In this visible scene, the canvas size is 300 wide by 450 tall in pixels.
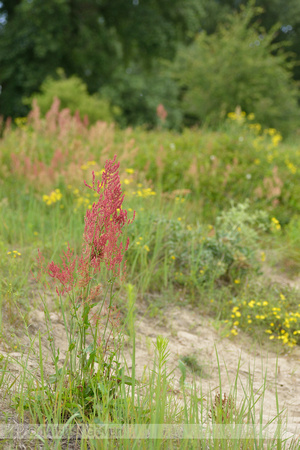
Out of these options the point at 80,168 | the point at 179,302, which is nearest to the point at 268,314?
the point at 179,302

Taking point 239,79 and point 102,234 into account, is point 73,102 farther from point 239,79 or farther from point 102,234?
point 102,234

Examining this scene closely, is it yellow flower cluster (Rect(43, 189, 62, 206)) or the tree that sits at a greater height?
the tree

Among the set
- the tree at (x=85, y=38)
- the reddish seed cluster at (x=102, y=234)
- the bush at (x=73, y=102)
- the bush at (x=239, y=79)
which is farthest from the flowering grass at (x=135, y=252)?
the tree at (x=85, y=38)

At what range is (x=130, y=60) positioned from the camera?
17.7m

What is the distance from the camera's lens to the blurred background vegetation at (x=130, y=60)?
567 inches

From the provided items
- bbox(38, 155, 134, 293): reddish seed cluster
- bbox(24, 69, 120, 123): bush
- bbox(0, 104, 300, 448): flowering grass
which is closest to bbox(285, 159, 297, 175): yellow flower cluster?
bbox(0, 104, 300, 448): flowering grass

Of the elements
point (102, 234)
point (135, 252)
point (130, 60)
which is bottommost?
point (135, 252)

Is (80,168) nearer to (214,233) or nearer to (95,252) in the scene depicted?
(214,233)

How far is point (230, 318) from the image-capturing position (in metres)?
3.63

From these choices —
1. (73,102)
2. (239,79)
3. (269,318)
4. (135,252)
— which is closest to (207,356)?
(269,318)

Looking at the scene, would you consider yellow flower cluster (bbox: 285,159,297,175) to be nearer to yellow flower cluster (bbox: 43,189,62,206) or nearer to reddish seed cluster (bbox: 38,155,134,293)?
yellow flower cluster (bbox: 43,189,62,206)

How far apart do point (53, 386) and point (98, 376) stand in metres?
0.28

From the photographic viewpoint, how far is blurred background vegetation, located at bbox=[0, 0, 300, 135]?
14391mm

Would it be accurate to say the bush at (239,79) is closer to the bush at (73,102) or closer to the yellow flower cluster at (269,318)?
the bush at (73,102)
